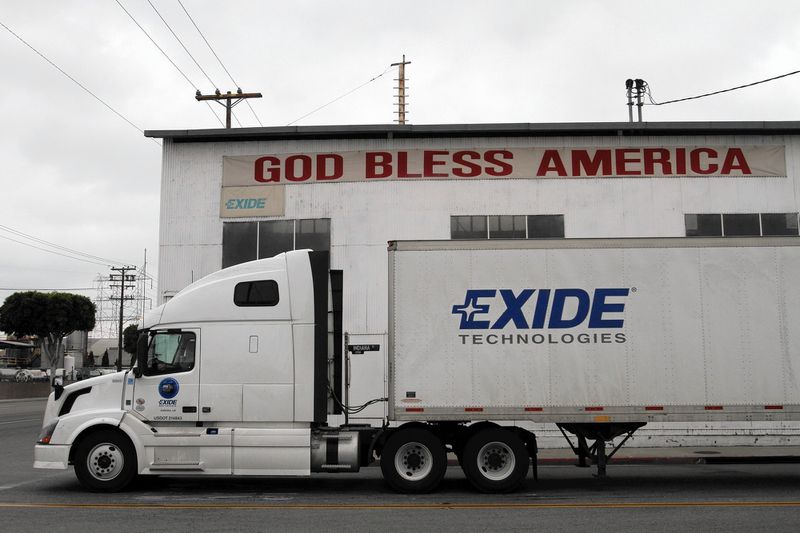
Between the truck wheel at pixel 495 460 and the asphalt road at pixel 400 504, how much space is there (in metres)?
0.20

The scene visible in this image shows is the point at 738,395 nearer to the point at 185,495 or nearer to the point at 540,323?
the point at 540,323

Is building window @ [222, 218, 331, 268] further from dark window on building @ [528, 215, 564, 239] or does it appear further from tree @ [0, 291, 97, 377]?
tree @ [0, 291, 97, 377]

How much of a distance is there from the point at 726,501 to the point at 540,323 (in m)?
3.52

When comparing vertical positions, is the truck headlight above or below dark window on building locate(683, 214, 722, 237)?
below

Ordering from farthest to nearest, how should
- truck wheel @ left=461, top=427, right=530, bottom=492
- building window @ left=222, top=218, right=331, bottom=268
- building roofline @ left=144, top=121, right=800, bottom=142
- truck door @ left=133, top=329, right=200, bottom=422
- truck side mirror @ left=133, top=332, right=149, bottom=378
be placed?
building window @ left=222, top=218, right=331, bottom=268
building roofline @ left=144, top=121, right=800, bottom=142
truck side mirror @ left=133, top=332, right=149, bottom=378
truck door @ left=133, top=329, right=200, bottom=422
truck wheel @ left=461, top=427, right=530, bottom=492

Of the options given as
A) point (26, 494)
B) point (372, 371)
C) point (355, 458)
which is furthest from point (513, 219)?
point (26, 494)

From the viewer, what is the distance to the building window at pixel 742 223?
1953 centimetres

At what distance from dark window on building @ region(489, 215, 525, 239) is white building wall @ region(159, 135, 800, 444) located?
0.54 feet

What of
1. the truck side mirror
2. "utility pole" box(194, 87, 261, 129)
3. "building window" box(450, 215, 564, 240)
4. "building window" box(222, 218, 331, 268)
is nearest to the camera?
the truck side mirror

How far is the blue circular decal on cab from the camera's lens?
1109 centimetres

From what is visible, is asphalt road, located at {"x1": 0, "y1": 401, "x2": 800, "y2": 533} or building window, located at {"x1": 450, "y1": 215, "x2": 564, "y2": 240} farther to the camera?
building window, located at {"x1": 450, "y1": 215, "x2": 564, "y2": 240}

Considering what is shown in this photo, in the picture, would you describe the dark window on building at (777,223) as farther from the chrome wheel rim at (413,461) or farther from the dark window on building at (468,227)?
the chrome wheel rim at (413,461)

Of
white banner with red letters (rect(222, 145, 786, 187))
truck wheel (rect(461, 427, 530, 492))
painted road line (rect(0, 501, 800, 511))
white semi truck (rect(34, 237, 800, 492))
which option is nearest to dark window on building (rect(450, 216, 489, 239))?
white banner with red letters (rect(222, 145, 786, 187))

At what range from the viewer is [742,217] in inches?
773
